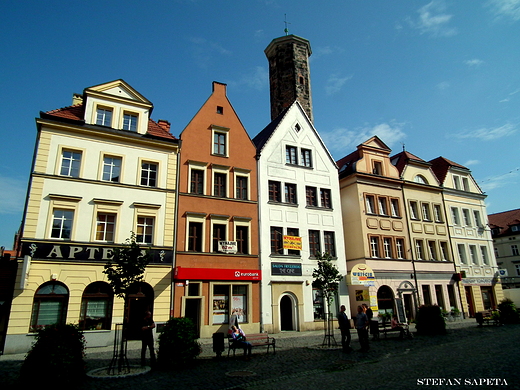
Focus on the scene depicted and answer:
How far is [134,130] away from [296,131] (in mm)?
12623

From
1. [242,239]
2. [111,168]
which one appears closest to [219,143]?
[242,239]

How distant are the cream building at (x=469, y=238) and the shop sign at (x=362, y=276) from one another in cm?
1179

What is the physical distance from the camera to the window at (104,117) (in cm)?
2258

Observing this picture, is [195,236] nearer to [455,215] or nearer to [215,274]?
[215,274]

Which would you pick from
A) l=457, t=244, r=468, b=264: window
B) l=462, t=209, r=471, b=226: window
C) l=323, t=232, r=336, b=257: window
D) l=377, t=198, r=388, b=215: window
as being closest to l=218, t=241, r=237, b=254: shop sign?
l=323, t=232, r=336, b=257: window

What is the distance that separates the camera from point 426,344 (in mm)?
16719

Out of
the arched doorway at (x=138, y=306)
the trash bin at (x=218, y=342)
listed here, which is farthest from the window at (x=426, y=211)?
the trash bin at (x=218, y=342)

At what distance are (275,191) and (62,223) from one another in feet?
46.0

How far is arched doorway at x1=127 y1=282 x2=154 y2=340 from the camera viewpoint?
67.4 feet

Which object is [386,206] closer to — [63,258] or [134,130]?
[134,130]

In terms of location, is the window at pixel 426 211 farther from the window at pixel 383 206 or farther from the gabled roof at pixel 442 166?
the window at pixel 383 206

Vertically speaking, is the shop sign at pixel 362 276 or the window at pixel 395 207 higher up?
the window at pixel 395 207

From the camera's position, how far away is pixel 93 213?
20.7m

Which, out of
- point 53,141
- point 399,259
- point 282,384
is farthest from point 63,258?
point 399,259
